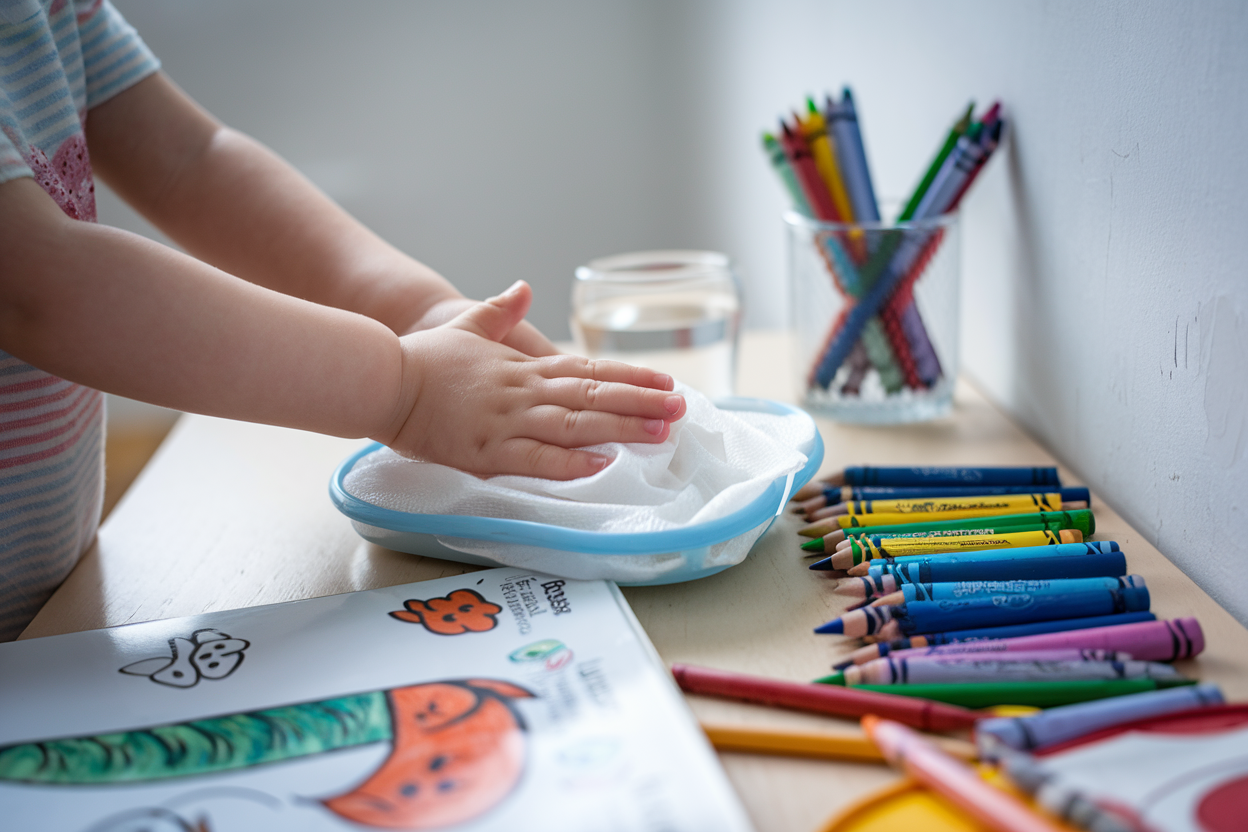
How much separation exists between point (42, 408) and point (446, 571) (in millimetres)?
194

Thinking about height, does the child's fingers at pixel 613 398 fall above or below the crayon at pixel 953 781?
above

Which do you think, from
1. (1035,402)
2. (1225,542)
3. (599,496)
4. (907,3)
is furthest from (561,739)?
(907,3)

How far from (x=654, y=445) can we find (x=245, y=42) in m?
1.17

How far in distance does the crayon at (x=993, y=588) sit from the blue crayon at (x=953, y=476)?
0.39ft

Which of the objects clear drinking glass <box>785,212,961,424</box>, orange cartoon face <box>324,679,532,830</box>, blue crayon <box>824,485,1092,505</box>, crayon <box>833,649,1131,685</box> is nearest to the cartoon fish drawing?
orange cartoon face <box>324,679,532,830</box>

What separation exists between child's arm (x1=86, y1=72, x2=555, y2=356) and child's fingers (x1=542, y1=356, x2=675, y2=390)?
11 cm

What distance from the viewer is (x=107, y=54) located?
47 cm

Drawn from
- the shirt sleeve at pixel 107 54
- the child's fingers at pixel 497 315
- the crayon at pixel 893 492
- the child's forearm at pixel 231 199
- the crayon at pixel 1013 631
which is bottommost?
the crayon at pixel 893 492

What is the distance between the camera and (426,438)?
1.23 feet

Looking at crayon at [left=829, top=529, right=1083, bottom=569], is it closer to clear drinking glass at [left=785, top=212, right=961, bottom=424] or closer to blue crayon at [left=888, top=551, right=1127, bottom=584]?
blue crayon at [left=888, top=551, right=1127, bottom=584]

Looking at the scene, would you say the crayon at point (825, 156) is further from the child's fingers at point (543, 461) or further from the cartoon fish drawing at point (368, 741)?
the cartoon fish drawing at point (368, 741)

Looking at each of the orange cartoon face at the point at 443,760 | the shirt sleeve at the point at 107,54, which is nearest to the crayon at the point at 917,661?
the orange cartoon face at the point at 443,760

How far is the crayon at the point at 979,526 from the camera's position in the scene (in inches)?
14.5

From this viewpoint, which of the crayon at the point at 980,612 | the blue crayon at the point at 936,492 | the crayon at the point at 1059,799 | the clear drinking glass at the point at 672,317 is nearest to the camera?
the crayon at the point at 1059,799
